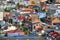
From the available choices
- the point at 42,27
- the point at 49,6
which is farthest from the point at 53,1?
the point at 42,27

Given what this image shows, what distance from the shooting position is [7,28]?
1539mm

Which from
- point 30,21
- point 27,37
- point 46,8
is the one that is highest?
point 46,8

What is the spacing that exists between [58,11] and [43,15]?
154mm

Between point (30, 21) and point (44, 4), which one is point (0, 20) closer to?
point (30, 21)

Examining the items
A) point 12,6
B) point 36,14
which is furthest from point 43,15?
point 12,6

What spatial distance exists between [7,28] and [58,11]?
20.9 inches

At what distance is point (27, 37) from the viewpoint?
5.00ft

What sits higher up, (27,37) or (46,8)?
(46,8)

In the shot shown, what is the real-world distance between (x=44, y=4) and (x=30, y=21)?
222 millimetres

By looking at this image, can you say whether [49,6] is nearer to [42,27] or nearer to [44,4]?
[44,4]

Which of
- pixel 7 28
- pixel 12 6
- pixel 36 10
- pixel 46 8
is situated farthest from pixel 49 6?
pixel 7 28

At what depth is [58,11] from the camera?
1567 millimetres

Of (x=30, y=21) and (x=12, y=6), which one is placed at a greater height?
(x=12, y=6)

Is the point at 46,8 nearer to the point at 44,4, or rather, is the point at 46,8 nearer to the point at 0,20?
the point at 44,4
